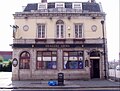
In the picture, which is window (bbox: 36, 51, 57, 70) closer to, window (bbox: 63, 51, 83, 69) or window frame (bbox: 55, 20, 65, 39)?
window (bbox: 63, 51, 83, 69)

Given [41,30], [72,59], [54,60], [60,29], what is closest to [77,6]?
[60,29]

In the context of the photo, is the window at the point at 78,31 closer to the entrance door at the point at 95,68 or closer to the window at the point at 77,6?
the window at the point at 77,6

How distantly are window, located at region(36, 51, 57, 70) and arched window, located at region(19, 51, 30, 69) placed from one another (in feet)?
3.92

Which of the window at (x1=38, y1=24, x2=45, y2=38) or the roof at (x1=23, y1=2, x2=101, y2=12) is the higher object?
the roof at (x1=23, y1=2, x2=101, y2=12)

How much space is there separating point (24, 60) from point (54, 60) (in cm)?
356

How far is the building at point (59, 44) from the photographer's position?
3609 cm

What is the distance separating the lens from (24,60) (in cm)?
3650

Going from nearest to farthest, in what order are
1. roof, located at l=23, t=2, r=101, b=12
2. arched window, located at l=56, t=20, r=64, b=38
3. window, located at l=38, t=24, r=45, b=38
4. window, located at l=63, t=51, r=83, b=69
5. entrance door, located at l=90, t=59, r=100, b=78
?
window, located at l=63, t=51, r=83, b=69 < entrance door, located at l=90, t=59, r=100, b=78 < arched window, located at l=56, t=20, r=64, b=38 < window, located at l=38, t=24, r=45, b=38 < roof, located at l=23, t=2, r=101, b=12

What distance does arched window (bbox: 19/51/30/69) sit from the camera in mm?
36469

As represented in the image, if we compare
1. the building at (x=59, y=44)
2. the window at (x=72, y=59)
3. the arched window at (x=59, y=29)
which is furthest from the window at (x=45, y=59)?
the arched window at (x=59, y=29)

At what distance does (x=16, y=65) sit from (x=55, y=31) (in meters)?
6.18

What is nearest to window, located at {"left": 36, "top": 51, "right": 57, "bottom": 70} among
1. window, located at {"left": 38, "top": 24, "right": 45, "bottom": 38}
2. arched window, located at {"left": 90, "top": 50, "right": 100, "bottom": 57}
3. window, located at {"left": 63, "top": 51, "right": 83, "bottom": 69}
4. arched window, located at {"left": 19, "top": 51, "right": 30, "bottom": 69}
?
arched window, located at {"left": 19, "top": 51, "right": 30, "bottom": 69}

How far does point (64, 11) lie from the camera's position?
37.4 m

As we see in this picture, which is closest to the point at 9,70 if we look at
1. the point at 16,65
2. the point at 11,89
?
the point at 16,65
